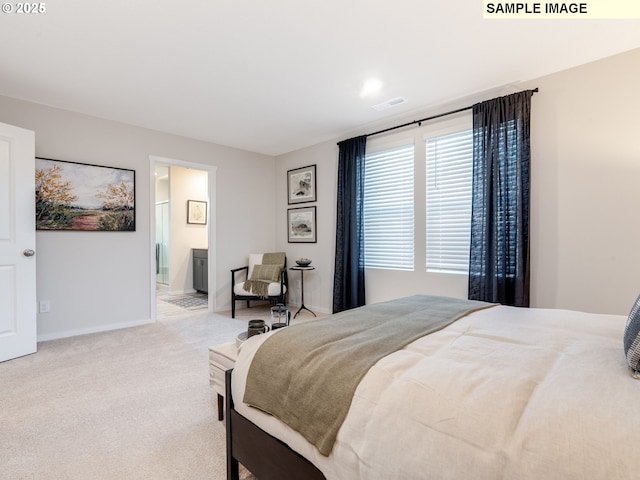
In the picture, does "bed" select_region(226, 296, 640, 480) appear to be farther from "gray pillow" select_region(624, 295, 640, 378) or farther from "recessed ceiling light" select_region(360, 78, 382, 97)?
"recessed ceiling light" select_region(360, 78, 382, 97)

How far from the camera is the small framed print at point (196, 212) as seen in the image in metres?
6.72

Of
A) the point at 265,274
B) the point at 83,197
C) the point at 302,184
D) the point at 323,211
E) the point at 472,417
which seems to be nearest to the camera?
the point at 472,417

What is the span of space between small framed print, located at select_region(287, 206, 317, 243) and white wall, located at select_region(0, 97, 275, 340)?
884 millimetres

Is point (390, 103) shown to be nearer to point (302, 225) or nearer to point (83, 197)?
point (302, 225)

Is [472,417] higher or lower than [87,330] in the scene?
higher

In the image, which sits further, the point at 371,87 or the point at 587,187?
the point at 371,87

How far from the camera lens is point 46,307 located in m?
3.40

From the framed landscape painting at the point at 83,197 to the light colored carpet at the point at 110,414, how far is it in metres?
1.31

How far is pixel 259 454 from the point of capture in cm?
122

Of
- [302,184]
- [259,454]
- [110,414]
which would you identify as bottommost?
[110,414]

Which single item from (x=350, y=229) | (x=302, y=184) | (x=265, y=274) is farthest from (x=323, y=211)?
(x=265, y=274)

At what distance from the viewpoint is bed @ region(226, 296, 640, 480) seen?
688 mm

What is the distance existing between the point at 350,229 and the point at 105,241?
2.96 metres

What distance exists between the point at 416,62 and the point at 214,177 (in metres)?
3.24
